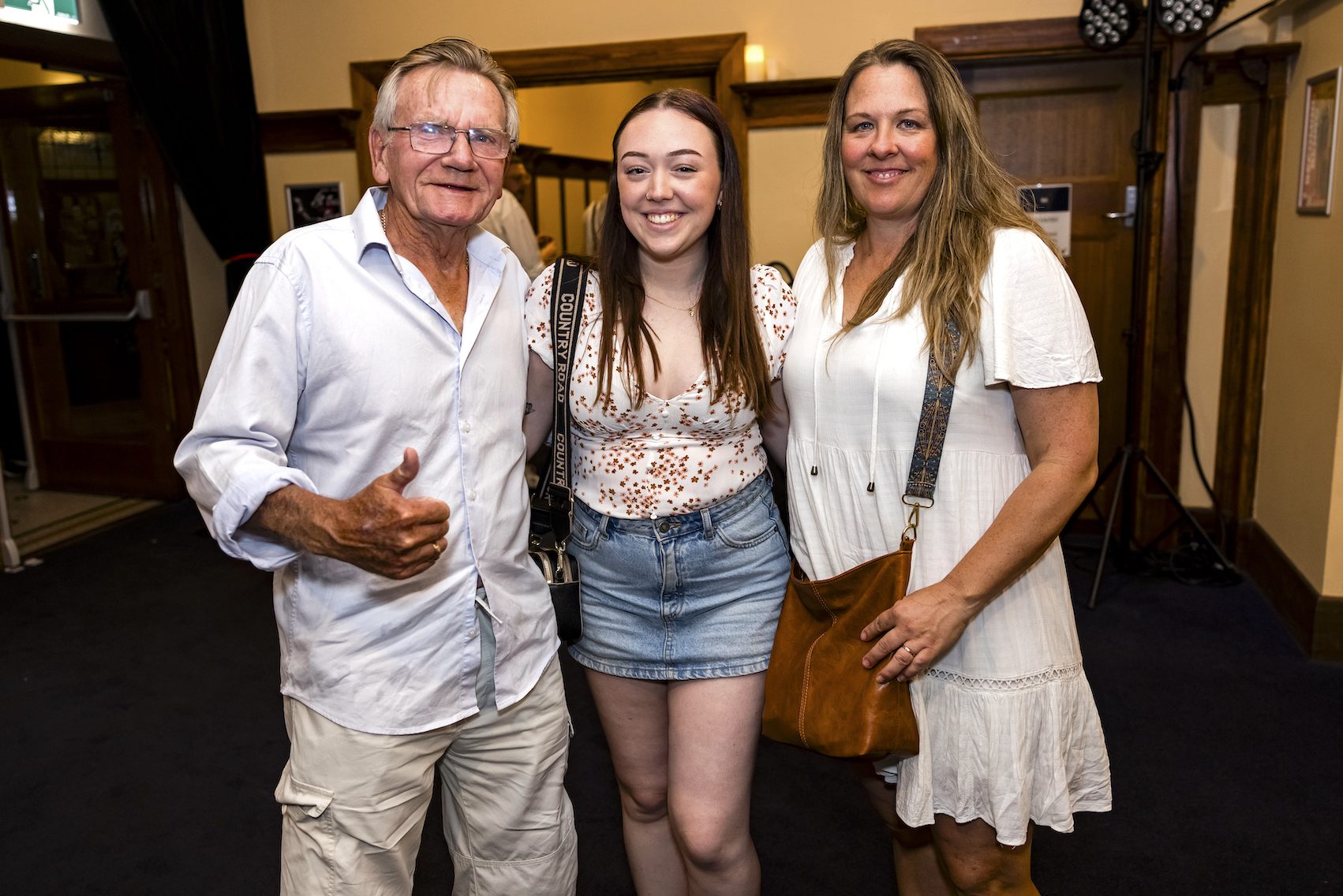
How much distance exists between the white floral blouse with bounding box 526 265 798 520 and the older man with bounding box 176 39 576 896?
119 millimetres

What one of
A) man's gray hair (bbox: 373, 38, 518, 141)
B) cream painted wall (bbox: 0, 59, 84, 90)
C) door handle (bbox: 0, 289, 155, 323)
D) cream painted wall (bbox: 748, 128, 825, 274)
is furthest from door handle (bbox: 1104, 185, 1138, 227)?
cream painted wall (bbox: 0, 59, 84, 90)

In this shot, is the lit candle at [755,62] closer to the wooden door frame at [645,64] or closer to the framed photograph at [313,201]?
the wooden door frame at [645,64]

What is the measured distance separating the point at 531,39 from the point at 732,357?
423cm

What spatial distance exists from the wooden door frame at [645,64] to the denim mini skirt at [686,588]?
3.58m

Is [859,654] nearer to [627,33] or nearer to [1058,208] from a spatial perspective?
[1058,208]

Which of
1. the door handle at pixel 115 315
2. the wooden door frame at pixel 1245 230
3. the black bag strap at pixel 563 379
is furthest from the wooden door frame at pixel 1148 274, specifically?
the door handle at pixel 115 315

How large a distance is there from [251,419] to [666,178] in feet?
2.52

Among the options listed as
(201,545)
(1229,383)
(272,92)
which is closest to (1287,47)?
(1229,383)

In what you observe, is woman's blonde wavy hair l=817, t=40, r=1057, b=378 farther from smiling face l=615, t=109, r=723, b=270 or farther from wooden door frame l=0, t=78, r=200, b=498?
wooden door frame l=0, t=78, r=200, b=498

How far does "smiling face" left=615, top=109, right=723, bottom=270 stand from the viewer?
1739mm

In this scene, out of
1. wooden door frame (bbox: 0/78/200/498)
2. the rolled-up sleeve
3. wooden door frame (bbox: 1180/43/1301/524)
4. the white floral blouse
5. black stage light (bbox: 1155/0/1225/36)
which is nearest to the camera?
the rolled-up sleeve

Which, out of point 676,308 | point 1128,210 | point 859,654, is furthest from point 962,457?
point 1128,210

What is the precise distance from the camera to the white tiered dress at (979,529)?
1584mm

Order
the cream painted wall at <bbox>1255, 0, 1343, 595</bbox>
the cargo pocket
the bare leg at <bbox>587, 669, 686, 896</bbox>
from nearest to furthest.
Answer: the cargo pocket
the bare leg at <bbox>587, 669, 686, 896</bbox>
the cream painted wall at <bbox>1255, 0, 1343, 595</bbox>
